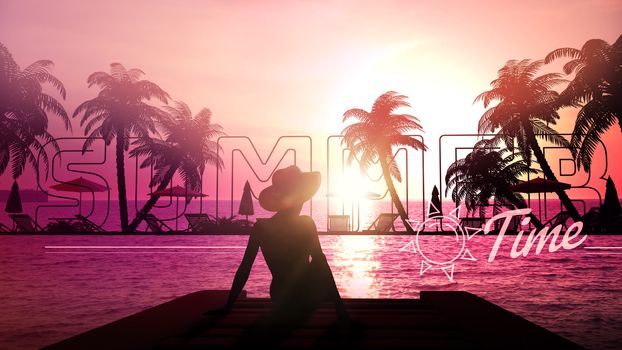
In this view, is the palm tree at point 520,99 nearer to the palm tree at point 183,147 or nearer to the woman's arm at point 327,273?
the palm tree at point 183,147

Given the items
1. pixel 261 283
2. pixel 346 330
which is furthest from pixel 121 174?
pixel 346 330

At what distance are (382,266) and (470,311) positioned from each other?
664 centimetres

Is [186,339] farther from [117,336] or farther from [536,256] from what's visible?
[536,256]

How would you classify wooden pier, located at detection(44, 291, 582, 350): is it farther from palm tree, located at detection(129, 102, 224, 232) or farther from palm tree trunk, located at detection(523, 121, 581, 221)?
palm tree, located at detection(129, 102, 224, 232)

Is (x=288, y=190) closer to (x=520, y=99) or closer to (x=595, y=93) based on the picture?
(x=595, y=93)

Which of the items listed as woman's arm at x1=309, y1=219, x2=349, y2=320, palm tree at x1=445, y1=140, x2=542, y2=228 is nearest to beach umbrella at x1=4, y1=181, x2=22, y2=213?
palm tree at x1=445, y1=140, x2=542, y2=228

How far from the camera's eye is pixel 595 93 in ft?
76.4

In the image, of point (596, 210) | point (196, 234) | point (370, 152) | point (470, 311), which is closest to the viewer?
point (470, 311)

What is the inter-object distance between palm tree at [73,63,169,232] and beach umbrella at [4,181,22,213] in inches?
258

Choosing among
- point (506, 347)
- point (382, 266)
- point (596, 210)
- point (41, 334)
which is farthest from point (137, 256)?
point (596, 210)

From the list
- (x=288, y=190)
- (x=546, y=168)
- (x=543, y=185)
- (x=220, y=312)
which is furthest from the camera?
(x=546, y=168)

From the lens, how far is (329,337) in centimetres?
341

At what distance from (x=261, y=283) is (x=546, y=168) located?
20902 millimetres

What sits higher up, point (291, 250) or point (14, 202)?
point (14, 202)
